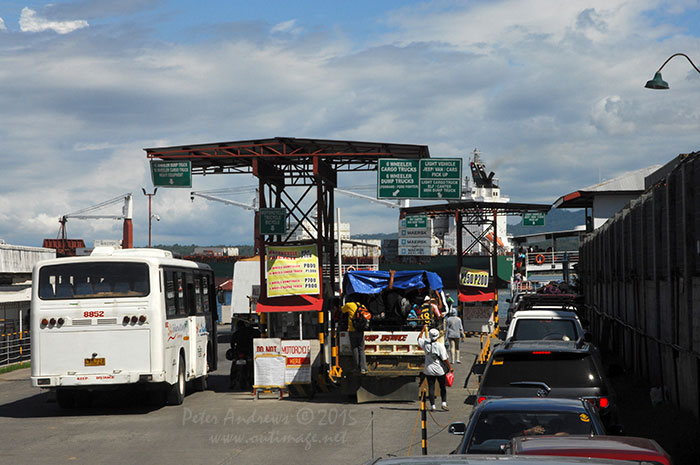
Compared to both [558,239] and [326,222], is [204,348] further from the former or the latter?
[558,239]

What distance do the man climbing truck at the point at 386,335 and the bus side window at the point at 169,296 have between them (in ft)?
12.3

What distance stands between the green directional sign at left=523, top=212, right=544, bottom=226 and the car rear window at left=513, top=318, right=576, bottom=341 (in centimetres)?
3461

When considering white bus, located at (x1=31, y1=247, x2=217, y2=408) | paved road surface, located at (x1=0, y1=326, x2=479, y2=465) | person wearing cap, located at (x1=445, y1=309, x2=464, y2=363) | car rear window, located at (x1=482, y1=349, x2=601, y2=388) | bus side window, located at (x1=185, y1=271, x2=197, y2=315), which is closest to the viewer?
car rear window, located at (x1=482, y1=349, x2=601, y2=388)

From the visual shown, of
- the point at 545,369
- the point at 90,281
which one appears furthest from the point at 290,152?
the point at 545,369

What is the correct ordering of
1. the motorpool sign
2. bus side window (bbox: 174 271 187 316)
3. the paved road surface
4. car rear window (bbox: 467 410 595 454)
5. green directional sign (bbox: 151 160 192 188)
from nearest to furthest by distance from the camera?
car rear window (bbox: 467 410 595 454), the paved road surface, bus side window (bbox: 174 271 187 316), green directional sign (bbox: 151 160 192 188), the motorpool sign

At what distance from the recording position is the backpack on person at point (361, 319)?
780 inches

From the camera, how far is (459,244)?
49.7 meters

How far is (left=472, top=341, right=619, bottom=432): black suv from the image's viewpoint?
10727 millimetres

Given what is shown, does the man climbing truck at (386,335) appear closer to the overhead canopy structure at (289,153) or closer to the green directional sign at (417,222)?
the overhead canopy structure at (289,153)

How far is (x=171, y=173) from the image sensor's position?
27.5 m

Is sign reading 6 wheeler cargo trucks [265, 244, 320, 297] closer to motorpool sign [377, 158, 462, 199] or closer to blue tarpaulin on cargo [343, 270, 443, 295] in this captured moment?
blue tarpaulin on cargo [343, 270, 443, 295]

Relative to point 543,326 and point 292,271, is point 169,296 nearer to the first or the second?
point 292,271

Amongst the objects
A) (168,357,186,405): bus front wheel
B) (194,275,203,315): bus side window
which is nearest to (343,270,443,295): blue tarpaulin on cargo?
(194,275,203,315): bus side window

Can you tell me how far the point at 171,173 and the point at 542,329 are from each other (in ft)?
46.4
